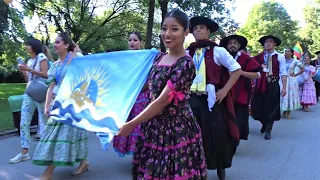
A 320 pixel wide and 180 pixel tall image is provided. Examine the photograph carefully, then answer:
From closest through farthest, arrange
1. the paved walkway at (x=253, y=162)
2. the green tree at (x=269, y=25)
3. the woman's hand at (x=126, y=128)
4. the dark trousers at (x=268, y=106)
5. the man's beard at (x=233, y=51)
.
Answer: the woman's hand at (x=126, y=128)
the paved walkway at (x=253, y=162)
the man's beard at (x=233, y=51)
the dark trousers at (x=268, y=106)
the green tree at (x=269, y=25)

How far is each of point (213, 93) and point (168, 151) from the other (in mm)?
1544

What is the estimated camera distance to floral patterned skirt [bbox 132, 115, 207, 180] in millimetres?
2639

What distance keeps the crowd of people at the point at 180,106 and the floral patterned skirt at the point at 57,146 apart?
1cm

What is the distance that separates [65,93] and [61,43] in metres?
1.06

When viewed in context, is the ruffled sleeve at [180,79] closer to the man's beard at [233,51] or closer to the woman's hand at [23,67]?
the man's beard at [233,51]

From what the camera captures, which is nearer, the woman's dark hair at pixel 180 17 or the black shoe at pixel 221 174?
the woman's dark hair at pixel 180 17

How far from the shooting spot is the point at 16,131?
25.3 ft

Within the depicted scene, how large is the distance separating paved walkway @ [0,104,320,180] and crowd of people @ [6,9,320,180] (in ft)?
0.93

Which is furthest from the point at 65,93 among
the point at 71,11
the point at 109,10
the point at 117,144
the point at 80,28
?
the point at 109,10

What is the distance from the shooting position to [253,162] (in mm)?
5613

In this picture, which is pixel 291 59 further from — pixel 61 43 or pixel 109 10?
pixel 109 10

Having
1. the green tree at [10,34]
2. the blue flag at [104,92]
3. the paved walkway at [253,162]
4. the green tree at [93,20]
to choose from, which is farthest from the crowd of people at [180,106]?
the green tree at [93,20]

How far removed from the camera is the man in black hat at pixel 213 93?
4066mm

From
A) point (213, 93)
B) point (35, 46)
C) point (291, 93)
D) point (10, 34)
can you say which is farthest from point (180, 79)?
point (10, 34)
